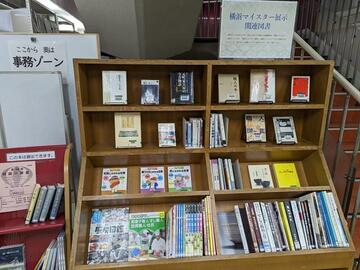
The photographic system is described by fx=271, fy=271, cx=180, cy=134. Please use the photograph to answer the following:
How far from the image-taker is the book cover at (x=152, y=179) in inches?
A: 66.6

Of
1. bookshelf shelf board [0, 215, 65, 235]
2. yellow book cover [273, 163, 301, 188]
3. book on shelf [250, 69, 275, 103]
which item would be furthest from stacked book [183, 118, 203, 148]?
bookshelf shelf board [0, 215, 65, 235]

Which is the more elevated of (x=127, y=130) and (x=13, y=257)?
(x=127, y=130)

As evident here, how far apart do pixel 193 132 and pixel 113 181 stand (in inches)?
23.4

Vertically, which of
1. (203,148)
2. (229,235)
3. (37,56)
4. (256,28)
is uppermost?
(256,28)

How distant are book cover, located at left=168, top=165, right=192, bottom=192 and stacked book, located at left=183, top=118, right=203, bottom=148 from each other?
198 millimetres

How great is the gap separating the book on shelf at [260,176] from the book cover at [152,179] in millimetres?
587

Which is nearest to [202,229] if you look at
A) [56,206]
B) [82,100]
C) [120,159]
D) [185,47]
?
[120,159]

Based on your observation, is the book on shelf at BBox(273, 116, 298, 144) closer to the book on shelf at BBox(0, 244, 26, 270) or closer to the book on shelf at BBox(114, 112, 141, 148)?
the book on shelf at BBox(114, 112, 141, 148)

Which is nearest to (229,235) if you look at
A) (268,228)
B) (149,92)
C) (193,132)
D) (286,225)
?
(268,228)

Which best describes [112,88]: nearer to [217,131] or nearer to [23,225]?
[217,131]

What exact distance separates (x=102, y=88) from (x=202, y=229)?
3.37ft

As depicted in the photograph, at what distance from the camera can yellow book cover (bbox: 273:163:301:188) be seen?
1.79 meters

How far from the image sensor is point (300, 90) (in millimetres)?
1726

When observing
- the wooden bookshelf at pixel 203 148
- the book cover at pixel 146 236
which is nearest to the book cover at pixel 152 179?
the wooden bookshelf at pixel 203 148
